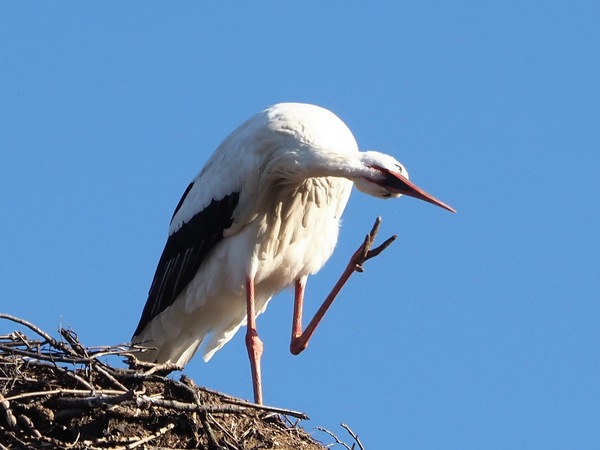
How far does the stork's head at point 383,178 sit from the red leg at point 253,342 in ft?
3.49

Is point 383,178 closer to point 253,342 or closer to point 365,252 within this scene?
point 365,252

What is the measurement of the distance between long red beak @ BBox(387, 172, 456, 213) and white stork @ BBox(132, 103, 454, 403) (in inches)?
9.0

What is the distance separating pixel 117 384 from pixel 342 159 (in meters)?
2.22

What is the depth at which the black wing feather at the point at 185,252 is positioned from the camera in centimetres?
984

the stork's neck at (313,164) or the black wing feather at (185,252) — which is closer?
the stork's neck at (313,164)

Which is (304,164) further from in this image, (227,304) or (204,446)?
(204,446)

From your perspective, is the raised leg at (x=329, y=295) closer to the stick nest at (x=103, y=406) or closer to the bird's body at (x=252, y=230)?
the bird's body at (x=252, y=230)

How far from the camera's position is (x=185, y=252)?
1011cm

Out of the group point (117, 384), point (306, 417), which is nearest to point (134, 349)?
point (117, 384)

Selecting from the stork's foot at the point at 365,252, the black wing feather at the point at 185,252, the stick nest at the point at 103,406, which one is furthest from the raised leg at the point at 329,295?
the stick nest at the point at 103,406

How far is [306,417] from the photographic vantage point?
8109 millimetres

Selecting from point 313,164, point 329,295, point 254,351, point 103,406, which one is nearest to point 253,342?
point 254,351

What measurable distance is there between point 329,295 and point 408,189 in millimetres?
1152

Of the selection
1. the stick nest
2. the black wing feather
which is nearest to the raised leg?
the black wing feather
